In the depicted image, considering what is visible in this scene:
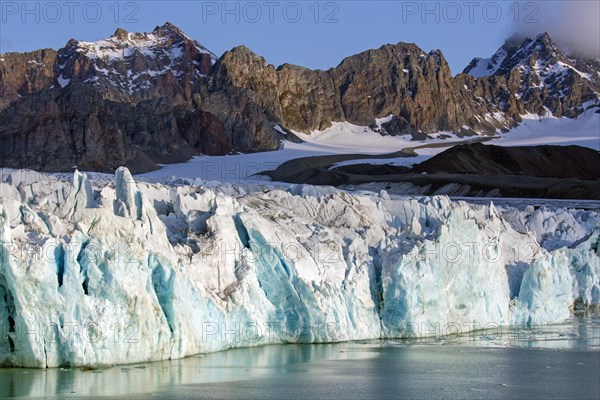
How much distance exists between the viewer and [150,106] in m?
125

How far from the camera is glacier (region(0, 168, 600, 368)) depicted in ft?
62.9

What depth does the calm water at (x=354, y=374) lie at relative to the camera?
1841 cm

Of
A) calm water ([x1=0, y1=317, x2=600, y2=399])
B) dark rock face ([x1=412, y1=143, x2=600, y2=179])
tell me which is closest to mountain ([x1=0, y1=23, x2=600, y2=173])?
dark rock face ([x1=412, y1=143, x2=600, y2=179])

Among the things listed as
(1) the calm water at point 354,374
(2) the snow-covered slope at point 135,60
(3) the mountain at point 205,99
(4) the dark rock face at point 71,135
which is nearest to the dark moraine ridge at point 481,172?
(4) the dark rock face at point 71,135

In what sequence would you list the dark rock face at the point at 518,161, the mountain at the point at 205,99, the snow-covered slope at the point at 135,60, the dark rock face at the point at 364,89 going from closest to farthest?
the mountain at the point at 205,99 → the dark rock face at the point at 518,161 → the dark rock face at the point at 364,89 → the snow-covered slope at the point at 135,60

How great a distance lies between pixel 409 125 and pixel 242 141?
128ft

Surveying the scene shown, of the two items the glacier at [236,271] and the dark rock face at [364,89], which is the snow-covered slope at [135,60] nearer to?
the dark rock face at [364,89]

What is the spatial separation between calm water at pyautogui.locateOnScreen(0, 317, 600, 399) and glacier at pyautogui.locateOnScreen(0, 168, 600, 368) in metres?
0.57

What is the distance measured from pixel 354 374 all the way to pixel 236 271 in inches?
149

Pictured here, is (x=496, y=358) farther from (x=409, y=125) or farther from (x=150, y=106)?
(x=409, y=125)

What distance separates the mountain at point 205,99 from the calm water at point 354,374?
249 feet

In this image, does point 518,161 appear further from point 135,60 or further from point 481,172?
point 135,60

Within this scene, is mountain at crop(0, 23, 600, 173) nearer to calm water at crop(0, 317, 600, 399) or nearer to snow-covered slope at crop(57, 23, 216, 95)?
snow-covered slope at crop(57, 23, 216, 95)

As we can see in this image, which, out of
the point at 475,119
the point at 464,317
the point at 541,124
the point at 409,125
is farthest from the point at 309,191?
the point at 541,124
